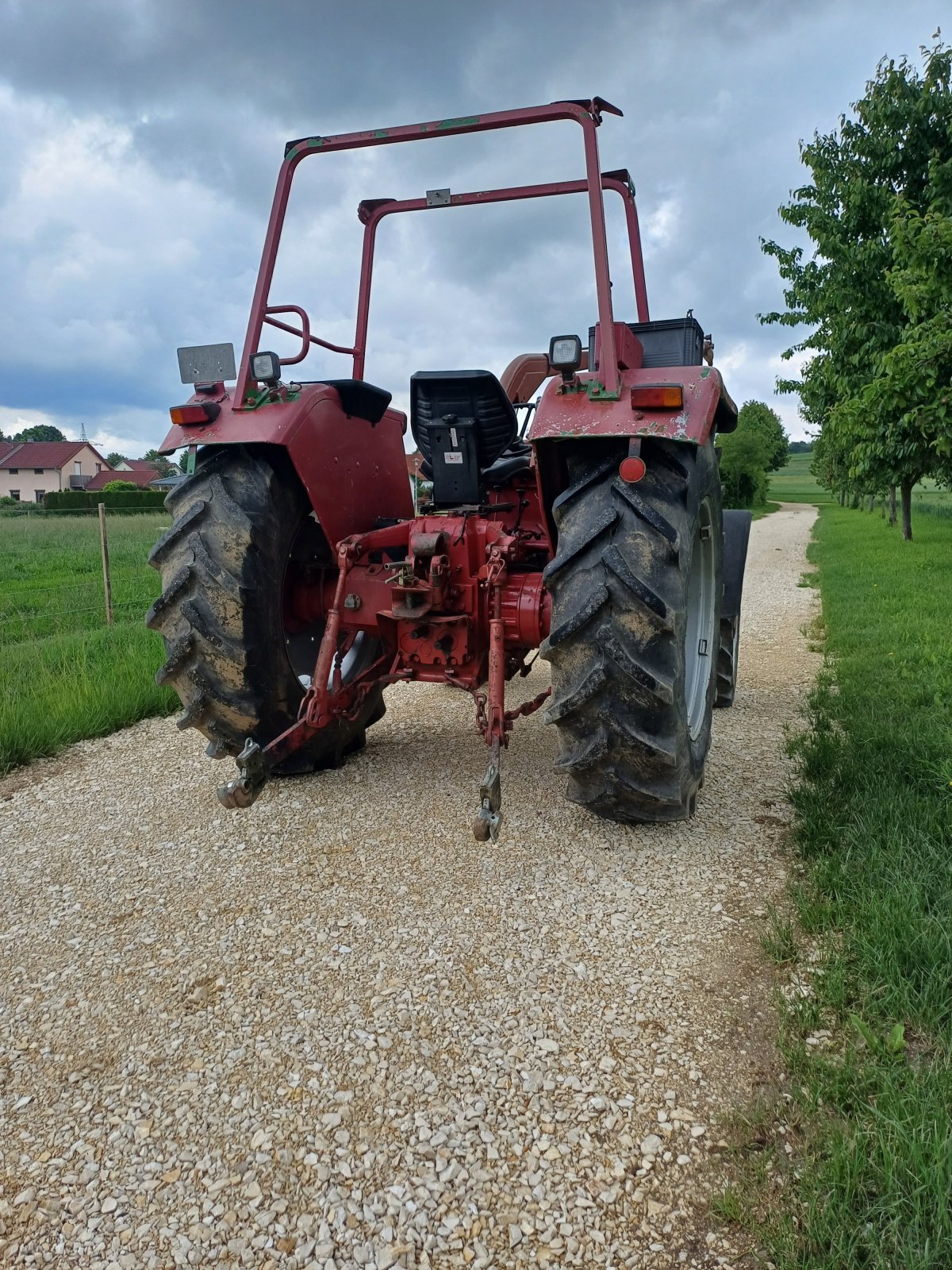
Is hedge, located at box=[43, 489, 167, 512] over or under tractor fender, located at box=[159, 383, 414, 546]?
over

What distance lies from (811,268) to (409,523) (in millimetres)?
12459

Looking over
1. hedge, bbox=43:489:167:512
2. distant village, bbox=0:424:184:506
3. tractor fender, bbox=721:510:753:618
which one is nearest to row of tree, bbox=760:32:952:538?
tractor fender, bbox=721:510:753:618

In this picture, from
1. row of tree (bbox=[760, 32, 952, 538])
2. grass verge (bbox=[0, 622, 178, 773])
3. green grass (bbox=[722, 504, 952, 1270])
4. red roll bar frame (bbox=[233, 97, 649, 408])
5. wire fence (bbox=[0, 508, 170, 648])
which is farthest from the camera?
row of tree (bbox=[760, 32, 952, 538])

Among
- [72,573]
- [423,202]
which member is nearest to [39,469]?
[72,573]

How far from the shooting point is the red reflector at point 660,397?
271 centimetres

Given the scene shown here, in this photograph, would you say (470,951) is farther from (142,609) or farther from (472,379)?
(142,609)

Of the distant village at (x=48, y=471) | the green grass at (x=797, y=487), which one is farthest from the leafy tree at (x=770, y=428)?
the distant village at (x=48, y=471)

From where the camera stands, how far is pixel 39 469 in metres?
60.9

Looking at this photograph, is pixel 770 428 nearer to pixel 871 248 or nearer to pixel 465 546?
pixel 871 248

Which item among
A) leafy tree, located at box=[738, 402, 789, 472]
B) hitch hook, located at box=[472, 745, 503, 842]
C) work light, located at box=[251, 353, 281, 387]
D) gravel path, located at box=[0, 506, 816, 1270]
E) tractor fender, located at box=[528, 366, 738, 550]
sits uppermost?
leafy tree, located at box=[738, 402, 789, 472]

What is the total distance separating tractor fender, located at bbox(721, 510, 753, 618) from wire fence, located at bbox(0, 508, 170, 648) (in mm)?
2902

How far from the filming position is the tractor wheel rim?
11.9 feet

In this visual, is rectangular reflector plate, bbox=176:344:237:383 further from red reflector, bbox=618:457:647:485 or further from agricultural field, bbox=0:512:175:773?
agricultural field, bbox=0:512:175:773

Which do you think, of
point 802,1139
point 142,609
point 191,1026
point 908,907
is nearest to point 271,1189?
point 191,1026
